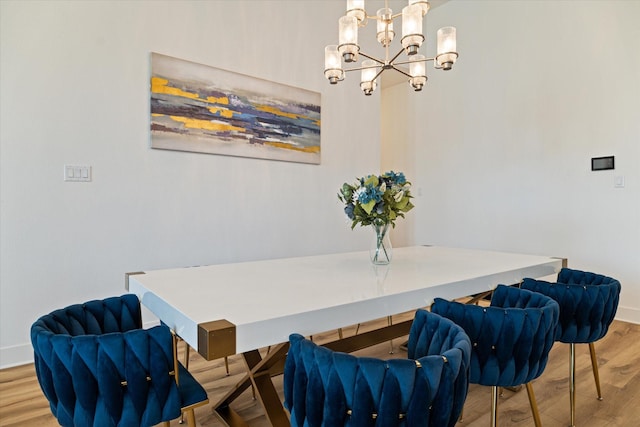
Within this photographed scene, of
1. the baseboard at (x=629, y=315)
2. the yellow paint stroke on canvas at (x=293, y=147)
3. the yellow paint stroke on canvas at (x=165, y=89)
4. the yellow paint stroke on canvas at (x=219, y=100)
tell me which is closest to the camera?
the yellow paint stroke on canvas at (x=165, y=89)

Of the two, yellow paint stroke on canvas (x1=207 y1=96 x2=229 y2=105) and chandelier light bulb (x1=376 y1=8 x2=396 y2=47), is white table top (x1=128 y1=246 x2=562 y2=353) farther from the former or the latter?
yellow paint stroke on canvas (x1=207 y1=96 x2=229 y2=105)

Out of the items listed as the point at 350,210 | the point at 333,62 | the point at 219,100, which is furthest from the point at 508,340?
the point at 219,100

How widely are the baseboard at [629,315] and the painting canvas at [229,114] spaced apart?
125 inches

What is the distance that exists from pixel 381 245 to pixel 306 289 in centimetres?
69

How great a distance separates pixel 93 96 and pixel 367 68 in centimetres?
194

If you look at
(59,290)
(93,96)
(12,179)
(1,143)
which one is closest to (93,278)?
(59,290)

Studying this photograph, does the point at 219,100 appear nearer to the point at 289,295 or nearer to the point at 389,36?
the point at 389,36

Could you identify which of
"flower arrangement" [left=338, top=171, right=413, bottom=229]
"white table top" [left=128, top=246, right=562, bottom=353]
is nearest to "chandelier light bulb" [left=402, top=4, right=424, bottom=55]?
"flower arrangement" [left=338, top=171, right=413, bottom=229]

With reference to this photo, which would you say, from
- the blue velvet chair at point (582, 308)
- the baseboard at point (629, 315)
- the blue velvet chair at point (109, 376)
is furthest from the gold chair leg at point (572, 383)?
the baseboard at point (629, 315)

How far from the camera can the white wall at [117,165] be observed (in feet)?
7.92

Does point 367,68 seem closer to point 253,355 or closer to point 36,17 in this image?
point 253,355

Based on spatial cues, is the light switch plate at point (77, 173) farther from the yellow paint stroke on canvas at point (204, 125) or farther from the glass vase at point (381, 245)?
the glass vase at point (381, 245)

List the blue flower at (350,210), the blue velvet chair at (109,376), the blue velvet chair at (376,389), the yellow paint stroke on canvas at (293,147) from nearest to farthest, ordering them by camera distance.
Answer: the blue velvet chair at (376,389), the blue velvet chair at (109,376), the blue flower at (350,210), the yellow paint stroke on canvas at (293,147)

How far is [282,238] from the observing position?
12.0ft
